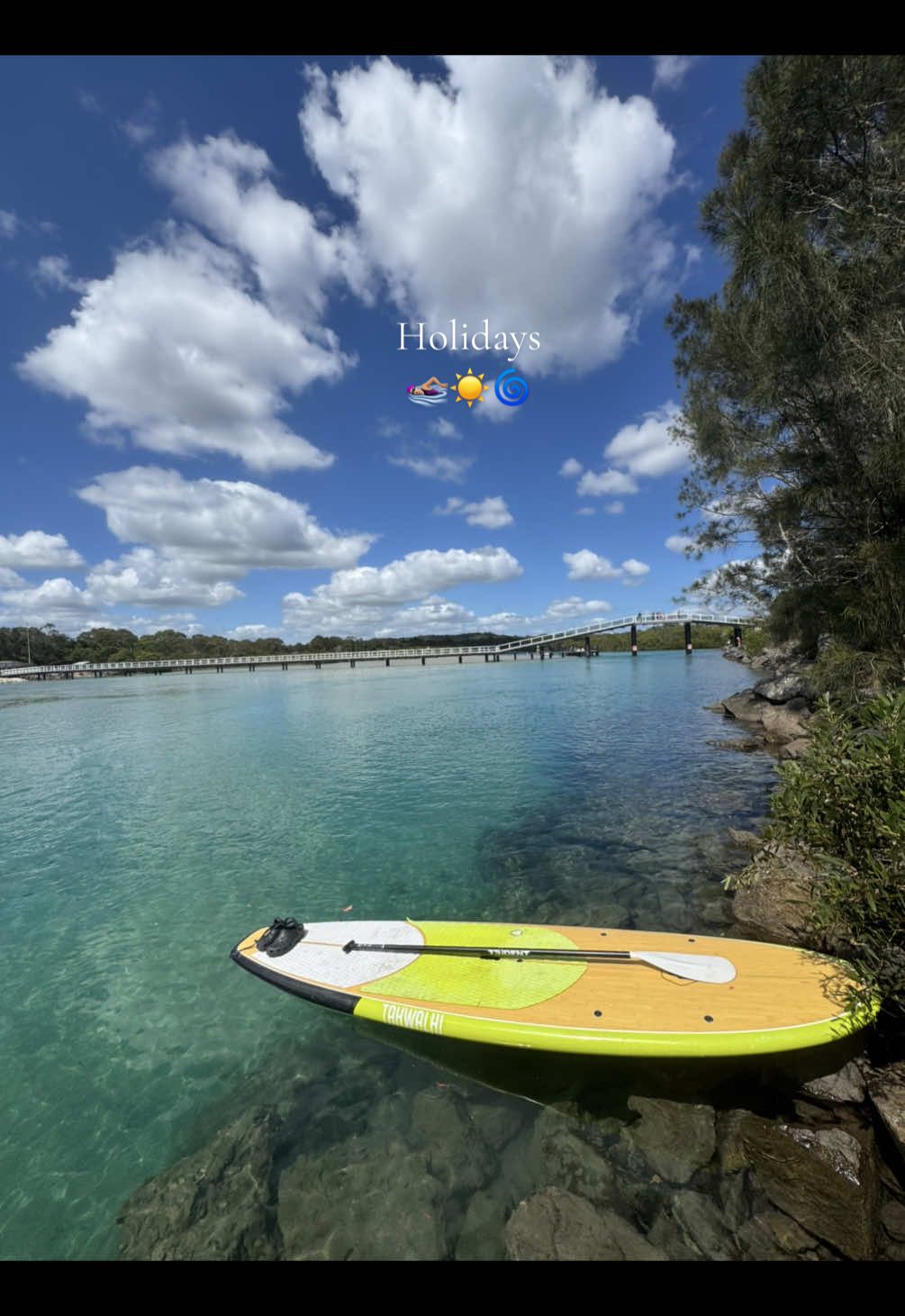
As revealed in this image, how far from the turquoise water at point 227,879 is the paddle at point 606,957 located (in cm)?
114

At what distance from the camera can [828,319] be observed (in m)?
12.0

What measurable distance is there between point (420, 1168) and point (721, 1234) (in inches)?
97.8

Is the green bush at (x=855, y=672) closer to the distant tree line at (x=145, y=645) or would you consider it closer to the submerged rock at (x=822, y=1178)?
the submerged rock at (x=822, y=1178)

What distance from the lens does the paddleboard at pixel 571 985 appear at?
15.6 ft

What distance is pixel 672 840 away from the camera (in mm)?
11578

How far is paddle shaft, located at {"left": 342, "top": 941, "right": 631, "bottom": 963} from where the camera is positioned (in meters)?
6.09

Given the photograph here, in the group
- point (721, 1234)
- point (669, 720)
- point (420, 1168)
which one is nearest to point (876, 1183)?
point (721, 1234)

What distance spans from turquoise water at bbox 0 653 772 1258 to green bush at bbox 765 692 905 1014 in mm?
3601

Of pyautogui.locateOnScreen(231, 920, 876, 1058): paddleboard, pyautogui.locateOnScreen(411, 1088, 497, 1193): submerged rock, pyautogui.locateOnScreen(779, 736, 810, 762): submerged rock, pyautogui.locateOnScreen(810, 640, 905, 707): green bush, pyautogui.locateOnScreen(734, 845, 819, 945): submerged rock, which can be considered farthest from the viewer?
pyautogui.locateOnScreen(779, 736, 810, 762): submerged rock

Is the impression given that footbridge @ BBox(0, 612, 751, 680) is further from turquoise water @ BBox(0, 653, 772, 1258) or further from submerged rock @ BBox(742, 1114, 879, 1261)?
submerged rock @ BBox(742, 1114, 879, 1261)

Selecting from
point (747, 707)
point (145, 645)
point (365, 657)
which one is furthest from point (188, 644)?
point (747, 707)

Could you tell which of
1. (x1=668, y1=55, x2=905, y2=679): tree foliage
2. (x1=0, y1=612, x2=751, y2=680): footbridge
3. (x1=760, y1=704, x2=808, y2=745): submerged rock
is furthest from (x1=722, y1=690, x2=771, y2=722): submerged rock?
(x1=0, y1=612, x2=751, y2=680): footbridge

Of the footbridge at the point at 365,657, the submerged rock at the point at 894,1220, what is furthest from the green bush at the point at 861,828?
the footbridge at the point at 365,657
